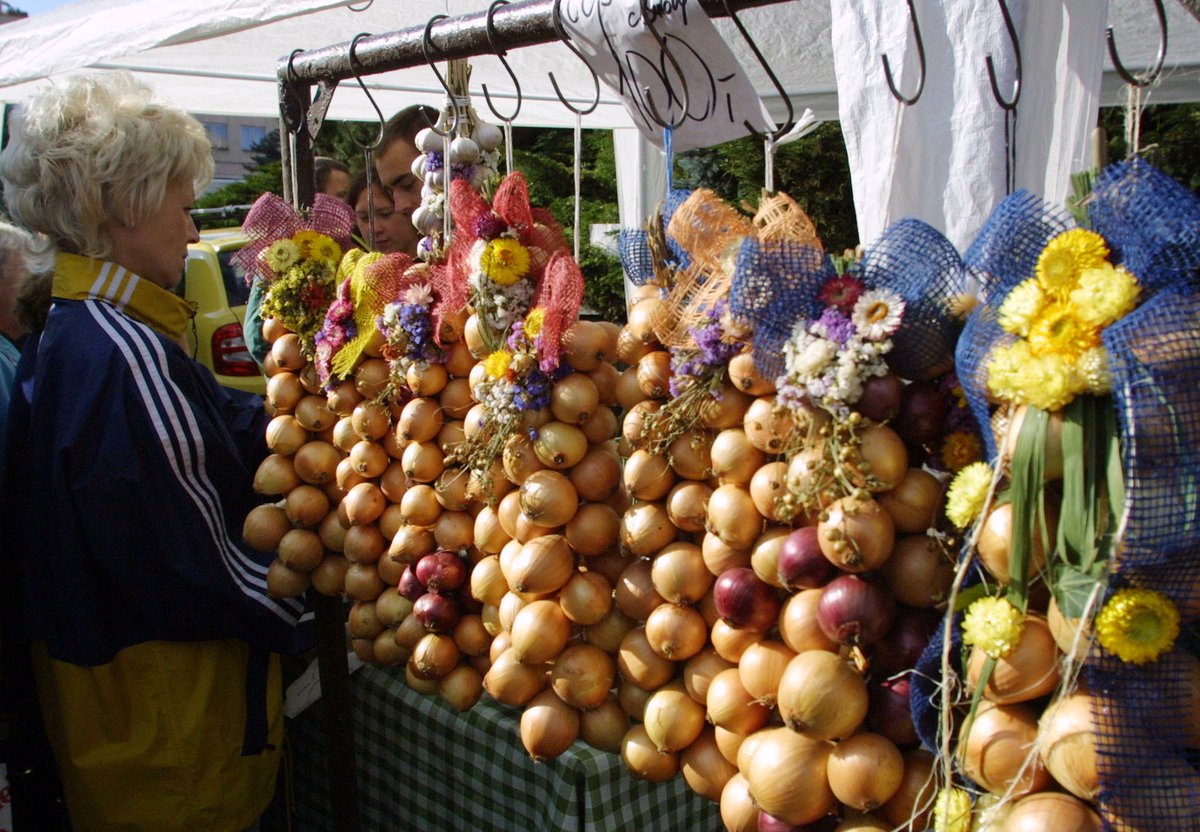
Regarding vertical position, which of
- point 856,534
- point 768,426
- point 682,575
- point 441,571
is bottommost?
point 441,571

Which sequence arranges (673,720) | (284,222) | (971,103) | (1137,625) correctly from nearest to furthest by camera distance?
(1137,625) → (673,720) → (971,103) → (284,222)

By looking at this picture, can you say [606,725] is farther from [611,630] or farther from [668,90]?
[668,90]

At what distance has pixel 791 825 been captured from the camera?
1129 millimetres

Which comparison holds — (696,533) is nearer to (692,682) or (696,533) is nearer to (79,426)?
(692,682)

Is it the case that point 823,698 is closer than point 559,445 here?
Yes

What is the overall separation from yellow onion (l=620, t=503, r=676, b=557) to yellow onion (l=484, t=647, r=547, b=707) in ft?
1.01

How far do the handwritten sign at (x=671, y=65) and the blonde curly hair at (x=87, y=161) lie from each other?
86cm

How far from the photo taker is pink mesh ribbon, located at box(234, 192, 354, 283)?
202cm

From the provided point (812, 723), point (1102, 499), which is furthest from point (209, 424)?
point (1102, 499)

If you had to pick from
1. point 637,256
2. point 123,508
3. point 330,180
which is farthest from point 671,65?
point 330,180

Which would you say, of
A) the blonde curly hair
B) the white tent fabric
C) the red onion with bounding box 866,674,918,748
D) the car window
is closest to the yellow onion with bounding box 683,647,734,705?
the red onion with bounding box 866,674,918,748

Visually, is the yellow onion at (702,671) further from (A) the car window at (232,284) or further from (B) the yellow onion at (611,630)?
(A) the car window at (232,284)

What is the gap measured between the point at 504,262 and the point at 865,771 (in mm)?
940

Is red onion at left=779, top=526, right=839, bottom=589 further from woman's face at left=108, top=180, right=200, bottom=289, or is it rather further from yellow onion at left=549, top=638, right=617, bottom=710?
woman's face at left=108, top=180, right=200, bottom=289
